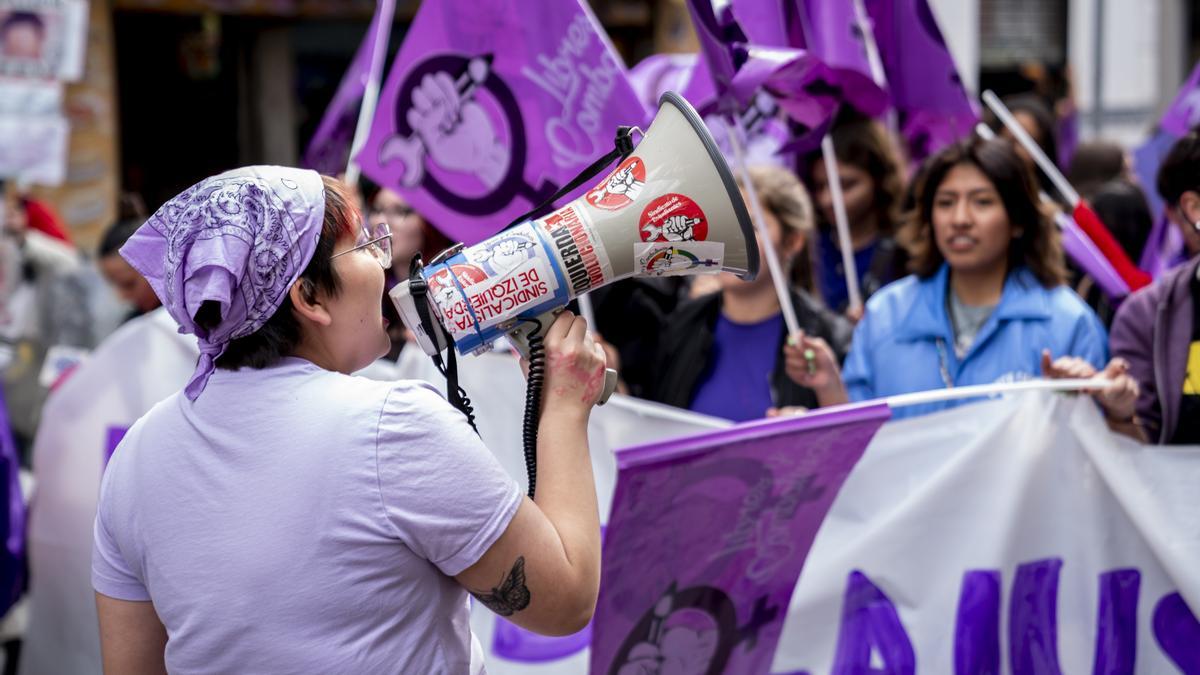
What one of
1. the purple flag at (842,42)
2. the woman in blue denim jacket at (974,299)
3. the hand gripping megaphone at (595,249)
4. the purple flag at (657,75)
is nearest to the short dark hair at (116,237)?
the purple flag at (657,75)

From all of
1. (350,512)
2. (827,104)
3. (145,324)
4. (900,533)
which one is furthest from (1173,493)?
(145,324)

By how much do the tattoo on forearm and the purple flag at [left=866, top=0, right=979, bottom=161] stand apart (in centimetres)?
300

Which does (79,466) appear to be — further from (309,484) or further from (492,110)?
(309,484)

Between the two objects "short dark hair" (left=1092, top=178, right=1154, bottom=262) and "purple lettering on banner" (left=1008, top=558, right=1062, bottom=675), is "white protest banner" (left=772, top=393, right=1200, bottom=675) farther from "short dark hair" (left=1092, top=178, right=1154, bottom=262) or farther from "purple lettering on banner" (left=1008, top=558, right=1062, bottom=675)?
"short dark hair" (left=1092, top=178, right=1154, bottom=262)

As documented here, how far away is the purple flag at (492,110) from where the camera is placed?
132 inches

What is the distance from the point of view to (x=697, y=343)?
12.1 feet

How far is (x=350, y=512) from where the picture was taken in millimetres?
1612

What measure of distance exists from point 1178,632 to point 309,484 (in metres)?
1.84

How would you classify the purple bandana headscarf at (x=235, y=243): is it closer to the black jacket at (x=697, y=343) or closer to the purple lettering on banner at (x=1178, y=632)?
the purple lettering on banner at (x=1178, y=632)

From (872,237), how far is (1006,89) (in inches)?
389

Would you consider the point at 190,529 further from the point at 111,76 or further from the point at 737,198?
the point at 111,76

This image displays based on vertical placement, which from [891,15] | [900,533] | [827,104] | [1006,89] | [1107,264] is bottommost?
[900,533]

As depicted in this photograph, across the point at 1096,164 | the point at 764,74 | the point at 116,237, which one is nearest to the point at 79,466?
the point at 116,237

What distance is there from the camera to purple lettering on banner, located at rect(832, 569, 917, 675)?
2.77 metres
